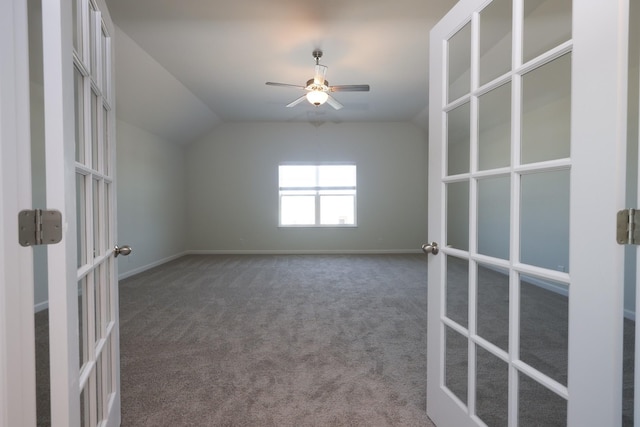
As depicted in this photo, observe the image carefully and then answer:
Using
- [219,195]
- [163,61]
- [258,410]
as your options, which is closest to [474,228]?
[258,410]

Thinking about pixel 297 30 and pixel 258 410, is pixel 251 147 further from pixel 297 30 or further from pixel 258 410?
pixel 258 410

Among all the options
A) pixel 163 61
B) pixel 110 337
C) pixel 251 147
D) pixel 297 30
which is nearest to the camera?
pixel 110 337

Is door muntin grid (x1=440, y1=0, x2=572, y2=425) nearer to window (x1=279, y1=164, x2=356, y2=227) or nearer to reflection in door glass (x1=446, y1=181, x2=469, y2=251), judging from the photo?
reflection in door glass (x1=446, y1=181, x2=469, y2=251)

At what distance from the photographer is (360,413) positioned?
157 centimetres

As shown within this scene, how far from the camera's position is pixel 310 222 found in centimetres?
704

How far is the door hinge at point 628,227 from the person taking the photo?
69 cm

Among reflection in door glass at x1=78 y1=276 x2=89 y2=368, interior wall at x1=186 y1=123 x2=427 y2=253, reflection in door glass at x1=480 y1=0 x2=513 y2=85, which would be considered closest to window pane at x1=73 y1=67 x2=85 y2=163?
reflection in door glass at x1=78 y1=276 x2=89 y2=368

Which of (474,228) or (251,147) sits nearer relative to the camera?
(474,228)

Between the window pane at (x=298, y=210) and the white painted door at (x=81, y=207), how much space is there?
561 centimetres

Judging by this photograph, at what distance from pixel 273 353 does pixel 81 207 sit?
1.59 meters

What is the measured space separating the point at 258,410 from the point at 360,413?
1.67 ft

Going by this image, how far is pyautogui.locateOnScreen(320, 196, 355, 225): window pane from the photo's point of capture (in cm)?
705

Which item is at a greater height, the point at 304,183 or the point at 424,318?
the point at 304,183

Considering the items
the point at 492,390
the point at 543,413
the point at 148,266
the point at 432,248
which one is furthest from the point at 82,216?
the point at 148,266
